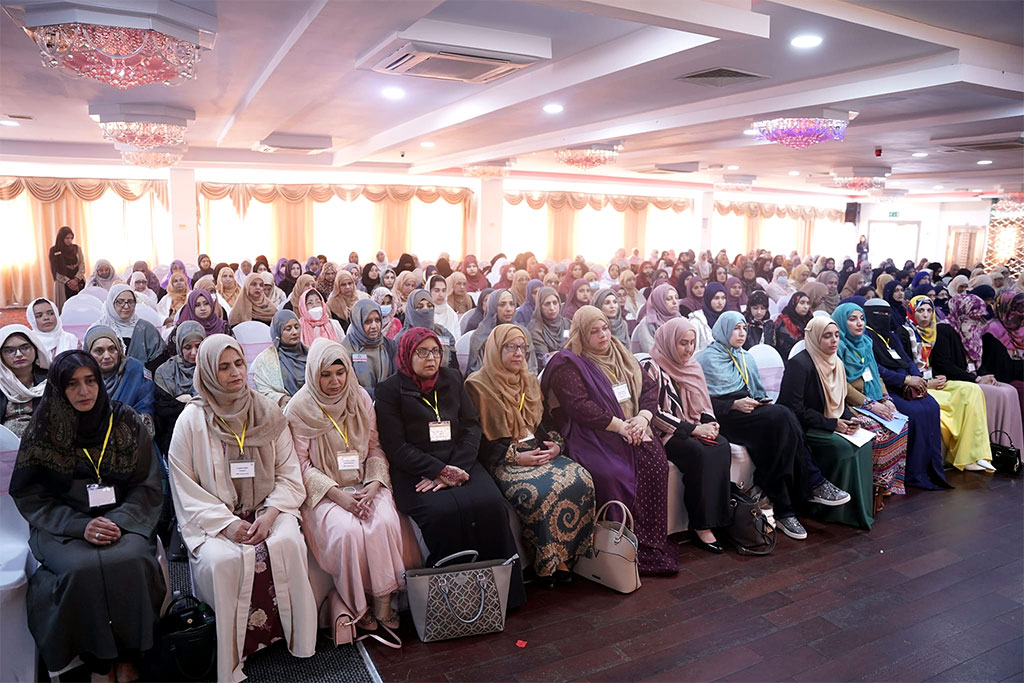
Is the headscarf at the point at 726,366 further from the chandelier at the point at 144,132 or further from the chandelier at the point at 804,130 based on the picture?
the chandelier at the point at 144,132

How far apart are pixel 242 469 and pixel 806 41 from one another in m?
3.90

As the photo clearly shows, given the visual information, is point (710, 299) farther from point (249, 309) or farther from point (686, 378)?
point (249, 309)

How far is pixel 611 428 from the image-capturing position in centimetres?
333

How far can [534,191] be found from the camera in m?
15.8

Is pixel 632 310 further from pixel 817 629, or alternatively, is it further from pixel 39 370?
pixel 39 370

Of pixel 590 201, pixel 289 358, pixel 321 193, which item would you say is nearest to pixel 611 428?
pixel 289 358

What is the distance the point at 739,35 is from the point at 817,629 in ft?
9.02

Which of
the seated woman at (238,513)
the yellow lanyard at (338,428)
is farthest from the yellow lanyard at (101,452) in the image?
the yellow lanyard at (338,428)

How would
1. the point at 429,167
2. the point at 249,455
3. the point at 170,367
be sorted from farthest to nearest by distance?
the point at 429,167 → the point at 170,367 → the point at 249,455

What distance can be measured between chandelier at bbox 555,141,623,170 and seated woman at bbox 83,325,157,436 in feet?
18.6

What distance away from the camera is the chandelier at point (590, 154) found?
807 cm

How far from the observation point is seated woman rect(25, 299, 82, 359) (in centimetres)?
470

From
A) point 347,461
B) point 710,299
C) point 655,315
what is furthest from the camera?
point 710,299

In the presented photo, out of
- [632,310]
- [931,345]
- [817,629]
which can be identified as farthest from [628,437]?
[632,310]
